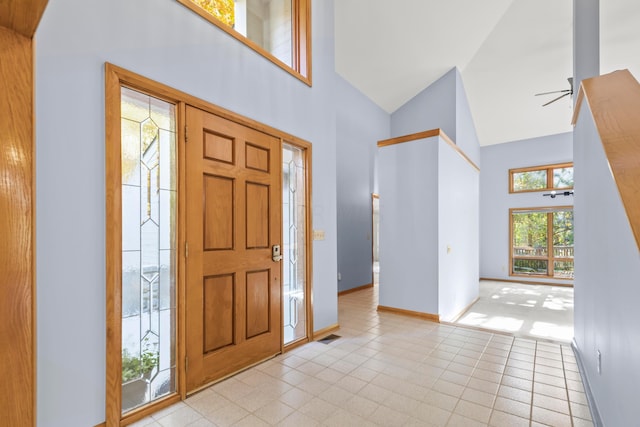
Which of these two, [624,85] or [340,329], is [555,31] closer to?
[624,85]

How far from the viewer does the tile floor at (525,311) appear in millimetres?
4223

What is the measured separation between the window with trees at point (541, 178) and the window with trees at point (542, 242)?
1.87ft

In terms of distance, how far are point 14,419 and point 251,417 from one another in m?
1.16

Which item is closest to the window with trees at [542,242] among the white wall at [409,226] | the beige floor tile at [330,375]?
the white wall at [409,226]

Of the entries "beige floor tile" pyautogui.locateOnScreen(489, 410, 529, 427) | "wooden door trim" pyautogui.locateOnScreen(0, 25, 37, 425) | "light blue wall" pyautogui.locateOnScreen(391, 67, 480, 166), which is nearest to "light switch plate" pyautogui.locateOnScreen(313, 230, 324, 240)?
"beige floor tile" pyautogui.locateOnScreen(489, 410, 529, 427)

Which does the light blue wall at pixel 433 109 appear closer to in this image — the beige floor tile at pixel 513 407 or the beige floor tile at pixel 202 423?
the beige floor tile at pixel 513 407

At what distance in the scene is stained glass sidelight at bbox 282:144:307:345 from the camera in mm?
3156

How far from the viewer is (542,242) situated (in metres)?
8.31

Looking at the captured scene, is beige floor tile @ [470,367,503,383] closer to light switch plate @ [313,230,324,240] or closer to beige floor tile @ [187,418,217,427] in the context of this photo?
light switch plate @ [313,230,324,240]

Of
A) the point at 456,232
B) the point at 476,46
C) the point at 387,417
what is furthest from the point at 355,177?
the point at 387,417

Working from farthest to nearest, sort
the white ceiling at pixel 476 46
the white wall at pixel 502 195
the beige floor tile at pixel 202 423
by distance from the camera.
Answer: the white wall at pixel 502 195 → the white ceiling at pixel 476 46 → the beige floor tile at pixel 202 423

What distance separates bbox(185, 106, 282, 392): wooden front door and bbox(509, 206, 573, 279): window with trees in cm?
798

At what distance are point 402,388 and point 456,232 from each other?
3.15m

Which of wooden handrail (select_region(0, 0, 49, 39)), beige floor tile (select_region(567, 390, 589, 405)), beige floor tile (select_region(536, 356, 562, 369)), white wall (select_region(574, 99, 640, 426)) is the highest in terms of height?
wooden handrail (select_region(0, 0, 49, 39))
